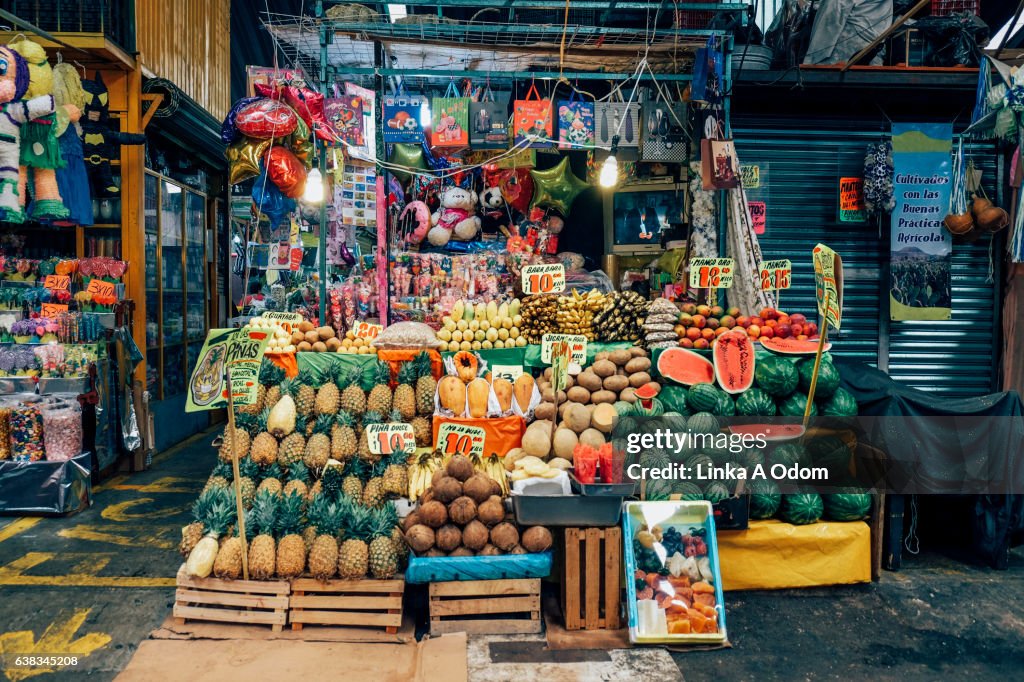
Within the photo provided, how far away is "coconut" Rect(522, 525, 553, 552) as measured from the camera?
431 cm

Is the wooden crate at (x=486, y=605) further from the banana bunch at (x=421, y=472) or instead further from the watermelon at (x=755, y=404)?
the watermelon at (x=755, y=404)

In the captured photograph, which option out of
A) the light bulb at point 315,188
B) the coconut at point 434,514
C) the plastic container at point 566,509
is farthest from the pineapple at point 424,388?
the light bulb at point 315,188

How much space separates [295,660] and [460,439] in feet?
6.04

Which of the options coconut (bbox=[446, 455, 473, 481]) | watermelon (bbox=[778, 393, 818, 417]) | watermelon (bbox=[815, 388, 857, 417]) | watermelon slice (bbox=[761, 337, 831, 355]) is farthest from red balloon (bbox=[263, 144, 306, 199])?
watermelon (bbox=[815, 388, 857, 417])

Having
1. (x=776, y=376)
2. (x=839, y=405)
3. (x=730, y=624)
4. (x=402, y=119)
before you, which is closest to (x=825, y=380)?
(x=839, y=405)

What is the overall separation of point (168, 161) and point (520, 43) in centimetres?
534

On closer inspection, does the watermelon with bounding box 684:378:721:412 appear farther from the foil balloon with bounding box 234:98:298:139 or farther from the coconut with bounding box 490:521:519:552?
the foil balloon with bounding box 234:98:298:139

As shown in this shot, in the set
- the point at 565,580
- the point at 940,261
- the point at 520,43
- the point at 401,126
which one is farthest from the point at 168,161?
the point at 940,261

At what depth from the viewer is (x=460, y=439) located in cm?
517

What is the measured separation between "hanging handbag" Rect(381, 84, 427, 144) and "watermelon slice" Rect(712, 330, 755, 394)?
376 cm

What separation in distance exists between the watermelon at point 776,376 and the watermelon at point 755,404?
0.08m

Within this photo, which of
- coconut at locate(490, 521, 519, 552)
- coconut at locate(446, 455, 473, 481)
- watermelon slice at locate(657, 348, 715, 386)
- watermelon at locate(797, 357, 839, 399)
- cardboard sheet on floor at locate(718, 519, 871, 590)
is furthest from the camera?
watermelon slice at locate(657, 348, 715, 386)

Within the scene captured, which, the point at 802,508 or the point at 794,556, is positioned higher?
the point at 802,508

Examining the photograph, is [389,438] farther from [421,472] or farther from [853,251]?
[853,251]
